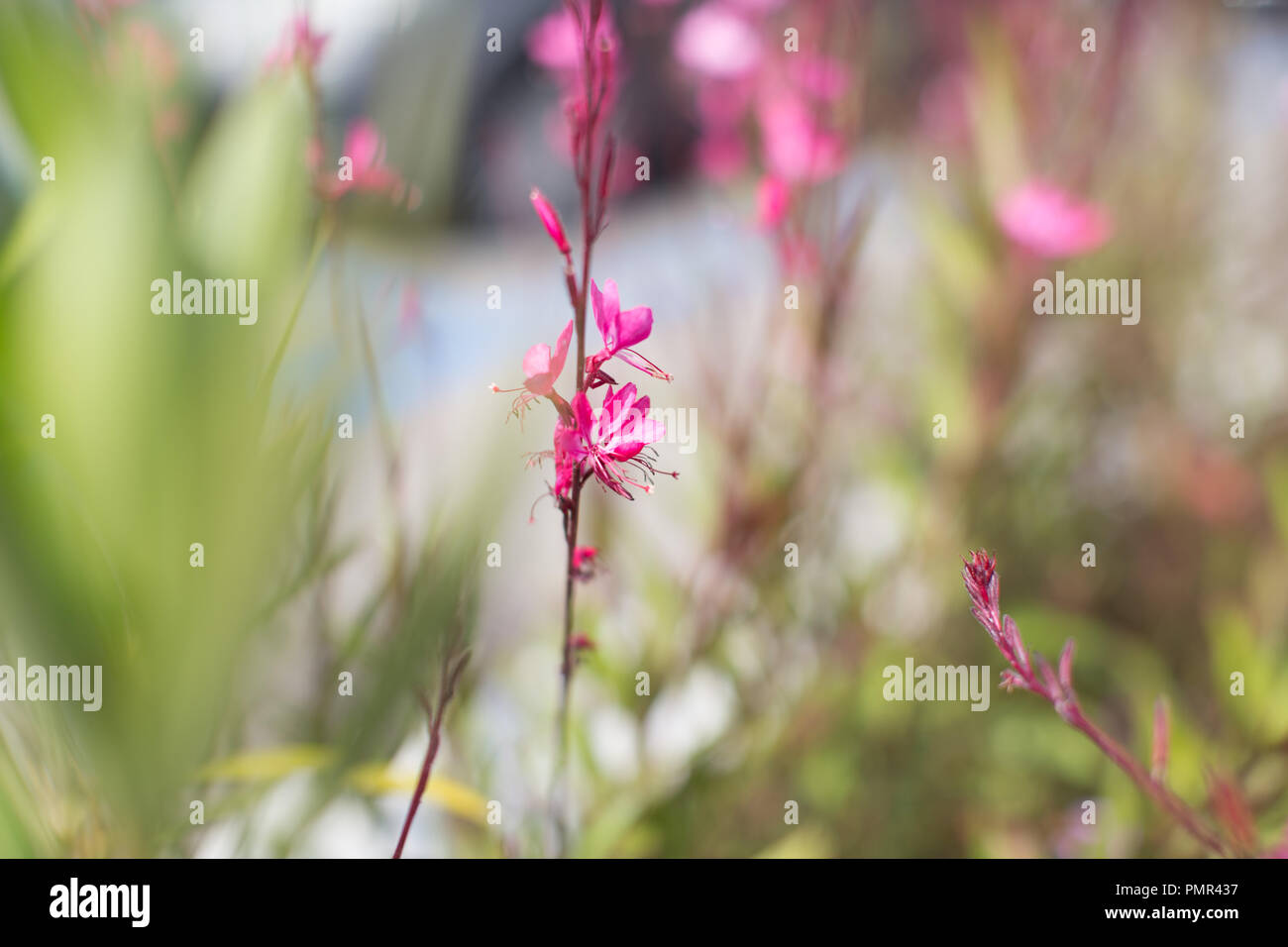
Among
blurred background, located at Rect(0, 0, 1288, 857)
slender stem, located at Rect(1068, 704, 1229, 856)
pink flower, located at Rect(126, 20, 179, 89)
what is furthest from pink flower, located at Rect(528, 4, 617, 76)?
slender stem, located at Rect(1068, 704, 1229, 856)

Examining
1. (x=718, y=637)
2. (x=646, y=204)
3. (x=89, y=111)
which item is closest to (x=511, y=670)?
(x=718, y=637)

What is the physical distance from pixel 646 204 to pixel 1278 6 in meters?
0.97

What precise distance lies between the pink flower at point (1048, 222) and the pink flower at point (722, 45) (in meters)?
0.20

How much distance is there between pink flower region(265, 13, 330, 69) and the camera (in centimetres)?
25

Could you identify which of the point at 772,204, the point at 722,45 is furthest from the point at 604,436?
the point at 722,45

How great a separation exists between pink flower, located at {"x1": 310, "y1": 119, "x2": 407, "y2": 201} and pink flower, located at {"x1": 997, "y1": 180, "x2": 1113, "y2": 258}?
0.41 metres

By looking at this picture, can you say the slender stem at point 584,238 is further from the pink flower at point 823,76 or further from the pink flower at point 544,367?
the pink flower at point 823,76

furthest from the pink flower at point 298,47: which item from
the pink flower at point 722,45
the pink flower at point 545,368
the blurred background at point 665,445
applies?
the pink flower at point 722,45

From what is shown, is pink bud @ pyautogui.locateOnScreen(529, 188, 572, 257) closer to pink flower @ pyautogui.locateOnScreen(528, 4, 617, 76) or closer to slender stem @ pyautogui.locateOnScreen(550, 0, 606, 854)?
slender stem @ pyautogui.locateOnScreen(550, 0, 606, 854)

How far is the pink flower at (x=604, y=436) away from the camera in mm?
212

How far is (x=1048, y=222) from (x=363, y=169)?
432mm

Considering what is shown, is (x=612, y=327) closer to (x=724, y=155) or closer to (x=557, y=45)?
(x=557, y=45)

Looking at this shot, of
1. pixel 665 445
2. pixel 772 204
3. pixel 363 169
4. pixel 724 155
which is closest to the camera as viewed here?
pixel 363 169

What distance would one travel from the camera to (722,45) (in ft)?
1.94
